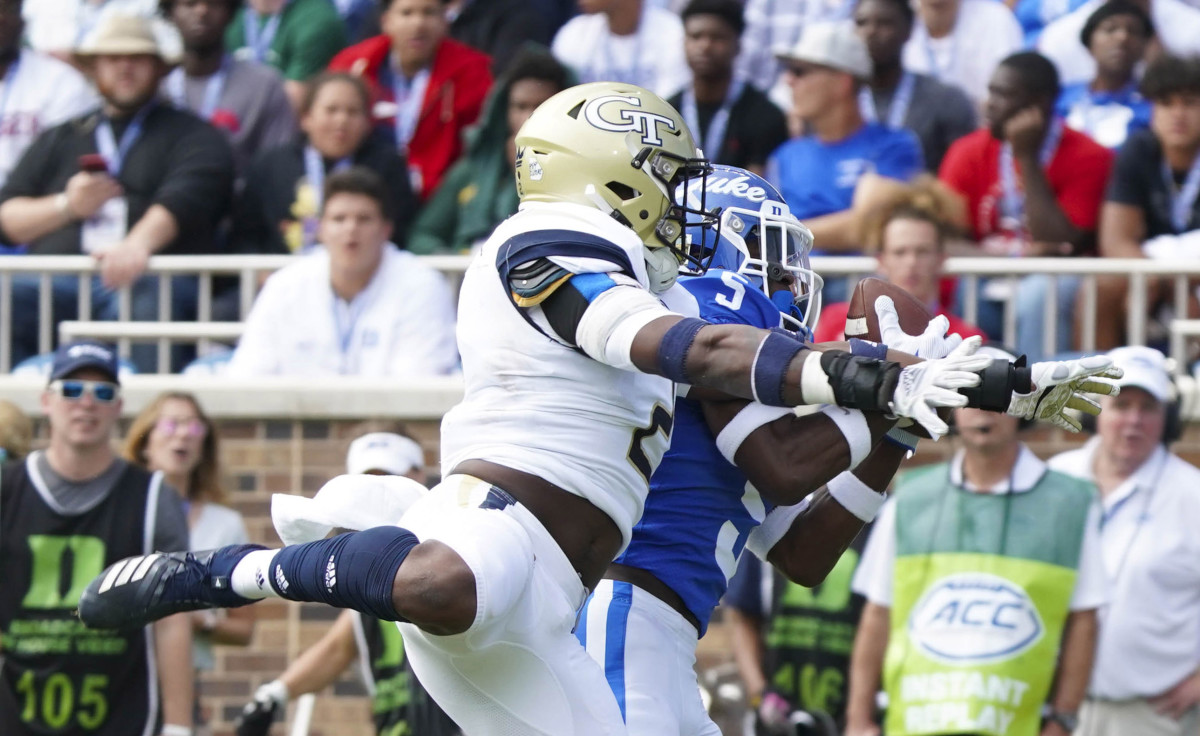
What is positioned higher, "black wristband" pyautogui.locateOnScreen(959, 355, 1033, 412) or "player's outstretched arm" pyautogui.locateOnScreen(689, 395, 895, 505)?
"black wristband" pyautogui.locateOnScreen(959, 355, 1033, 412)

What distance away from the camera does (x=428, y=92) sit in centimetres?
923

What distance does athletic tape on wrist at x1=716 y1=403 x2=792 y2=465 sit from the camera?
452 centimetres

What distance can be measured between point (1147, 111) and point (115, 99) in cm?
448

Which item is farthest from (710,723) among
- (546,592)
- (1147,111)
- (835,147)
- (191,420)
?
(1147,111)

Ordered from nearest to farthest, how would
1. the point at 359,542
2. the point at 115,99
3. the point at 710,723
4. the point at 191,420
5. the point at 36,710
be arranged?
the point at 359,542, the point at 710,723, the point at 36,710, the point at 191,420, the point at 115,99

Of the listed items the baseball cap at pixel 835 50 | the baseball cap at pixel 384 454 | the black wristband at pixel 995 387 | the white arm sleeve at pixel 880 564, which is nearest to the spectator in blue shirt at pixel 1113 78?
the baseball cap at pixel 835 50

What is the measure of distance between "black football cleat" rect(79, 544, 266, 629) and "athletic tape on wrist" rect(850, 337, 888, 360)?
1.35 meters

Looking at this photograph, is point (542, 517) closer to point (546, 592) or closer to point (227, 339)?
point (546, 592)

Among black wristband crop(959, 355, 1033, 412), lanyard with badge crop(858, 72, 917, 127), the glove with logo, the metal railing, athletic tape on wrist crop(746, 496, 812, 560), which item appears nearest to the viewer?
black wristband crop(959, 355, 1033, 412)

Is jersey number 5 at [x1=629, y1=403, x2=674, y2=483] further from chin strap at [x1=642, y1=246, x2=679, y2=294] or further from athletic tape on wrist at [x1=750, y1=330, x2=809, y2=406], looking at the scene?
athletic tape on wrist at [x1=750, y1=330, x2=809, y2=406]

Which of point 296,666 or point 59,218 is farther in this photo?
point 59,218

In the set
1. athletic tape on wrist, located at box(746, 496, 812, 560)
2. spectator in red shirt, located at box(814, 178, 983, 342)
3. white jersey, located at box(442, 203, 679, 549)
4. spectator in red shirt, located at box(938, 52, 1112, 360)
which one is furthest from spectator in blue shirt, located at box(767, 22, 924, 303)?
white jersey, located at box(442, 203, 679, 549)

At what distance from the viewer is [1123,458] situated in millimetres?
7270

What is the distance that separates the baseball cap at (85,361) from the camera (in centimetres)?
731
